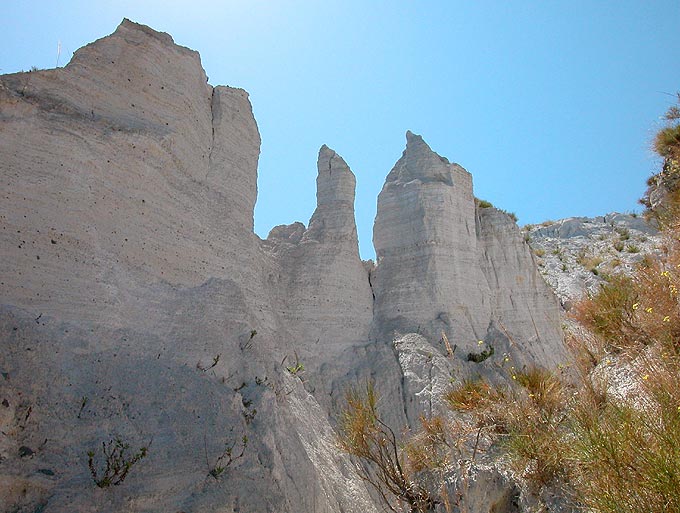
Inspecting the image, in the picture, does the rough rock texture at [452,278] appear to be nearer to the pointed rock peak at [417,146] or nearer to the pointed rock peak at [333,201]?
the pointed rock peak at [417,146]

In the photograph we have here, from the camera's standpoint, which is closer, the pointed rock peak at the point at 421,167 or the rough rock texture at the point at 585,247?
the pointed rock peak at the point at 421,167

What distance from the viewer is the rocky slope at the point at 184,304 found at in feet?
22.6

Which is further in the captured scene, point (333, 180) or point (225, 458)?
point (333, 180)

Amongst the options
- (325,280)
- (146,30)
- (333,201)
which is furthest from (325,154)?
(146,30)

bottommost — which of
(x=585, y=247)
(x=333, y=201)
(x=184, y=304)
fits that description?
(x=184, y=304)

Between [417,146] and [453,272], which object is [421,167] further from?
[453,272]

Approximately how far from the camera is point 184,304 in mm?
9227

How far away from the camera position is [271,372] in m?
9.95

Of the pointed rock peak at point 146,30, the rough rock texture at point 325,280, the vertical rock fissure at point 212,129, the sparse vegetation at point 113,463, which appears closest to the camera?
the sparse vegetation at point 113,463

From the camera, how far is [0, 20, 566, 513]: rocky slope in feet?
22.6

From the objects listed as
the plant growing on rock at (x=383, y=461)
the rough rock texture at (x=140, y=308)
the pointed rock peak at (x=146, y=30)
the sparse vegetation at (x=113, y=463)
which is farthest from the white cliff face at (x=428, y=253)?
the sparse vegetation at (x=113, y=463)

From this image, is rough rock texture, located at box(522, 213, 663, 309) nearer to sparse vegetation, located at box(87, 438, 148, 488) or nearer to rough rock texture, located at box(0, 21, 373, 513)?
rough rock texture, located at box(0, 21, 373, 513)

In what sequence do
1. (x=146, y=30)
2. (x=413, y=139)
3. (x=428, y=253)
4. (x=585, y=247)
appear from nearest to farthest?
(x=146, y=30)
(x=428, y=253)
(x=413, y=139)
(x=585, y=247)

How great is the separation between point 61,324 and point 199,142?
4748 mm
